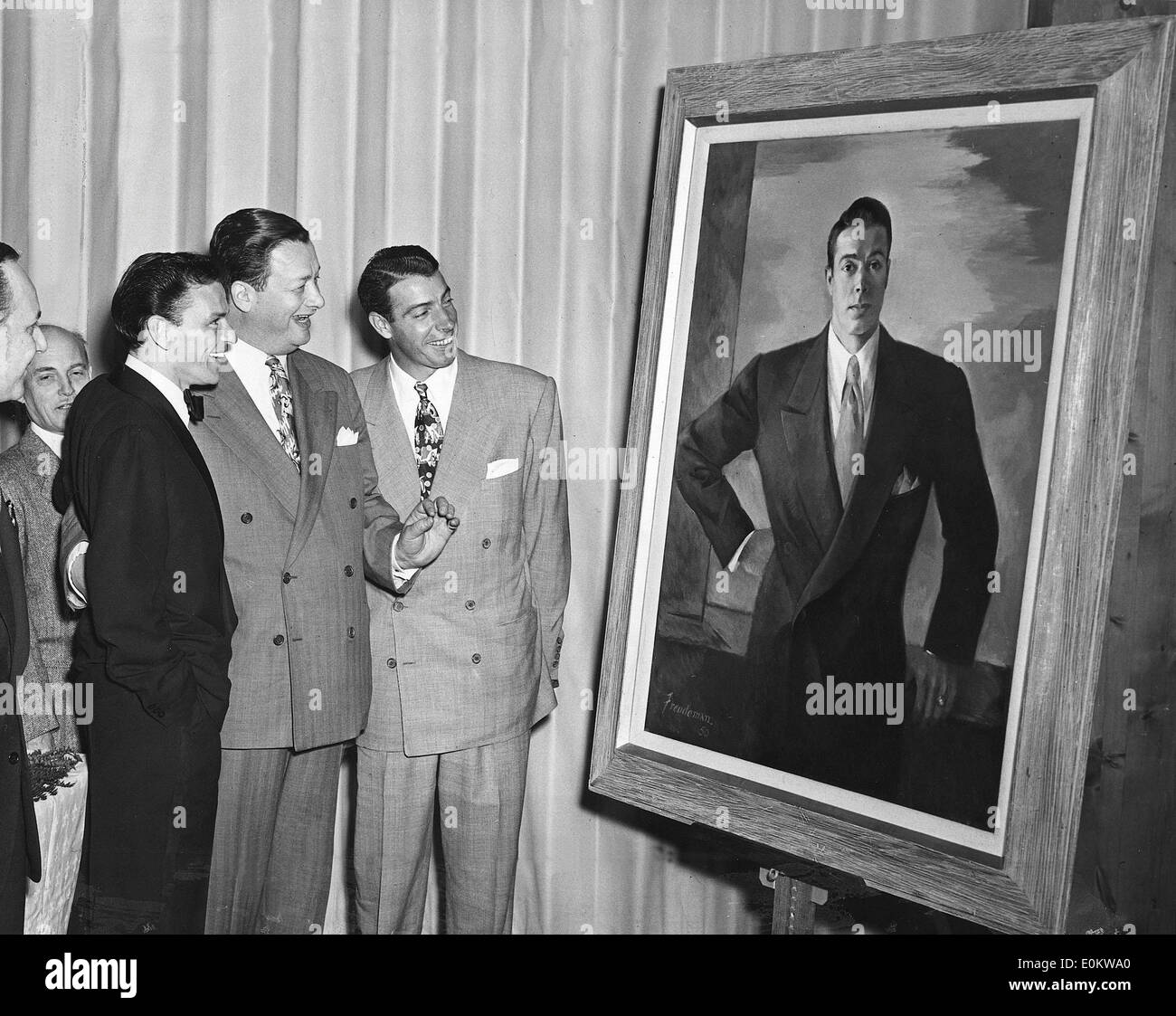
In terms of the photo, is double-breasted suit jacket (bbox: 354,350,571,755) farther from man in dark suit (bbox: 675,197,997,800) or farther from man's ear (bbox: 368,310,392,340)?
man in dark suit (bbox: 675,197,997,800)

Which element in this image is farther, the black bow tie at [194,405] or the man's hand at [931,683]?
the black bow tie at [194,405]

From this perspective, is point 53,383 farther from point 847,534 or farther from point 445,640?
point 847,534

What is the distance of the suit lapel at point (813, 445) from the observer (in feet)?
5.98

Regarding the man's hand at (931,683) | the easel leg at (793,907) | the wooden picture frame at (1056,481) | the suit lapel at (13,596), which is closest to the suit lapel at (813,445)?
the man's hand at (931,683)

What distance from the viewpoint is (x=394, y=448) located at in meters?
2.45

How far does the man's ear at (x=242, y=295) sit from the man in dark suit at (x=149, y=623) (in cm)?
17

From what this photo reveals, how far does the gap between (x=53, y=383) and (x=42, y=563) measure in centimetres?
38

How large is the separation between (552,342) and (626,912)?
4.91 feet

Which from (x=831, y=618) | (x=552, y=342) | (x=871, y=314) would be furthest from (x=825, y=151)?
(x=552, y=342)

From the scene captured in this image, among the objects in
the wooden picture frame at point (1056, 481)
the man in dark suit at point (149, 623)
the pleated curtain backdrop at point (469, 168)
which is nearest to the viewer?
the wooden picture frame at point (1056, 481)
